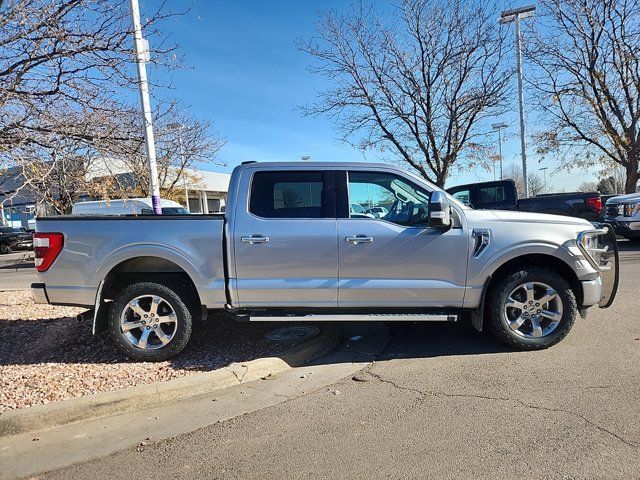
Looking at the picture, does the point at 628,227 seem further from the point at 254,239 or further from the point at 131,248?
the point at 131,248

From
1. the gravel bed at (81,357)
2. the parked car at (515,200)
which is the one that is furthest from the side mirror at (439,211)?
the parked car at (515,200)

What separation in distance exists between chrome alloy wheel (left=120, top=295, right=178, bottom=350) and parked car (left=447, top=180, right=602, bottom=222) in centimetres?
918

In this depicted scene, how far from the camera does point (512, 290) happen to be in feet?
15.4

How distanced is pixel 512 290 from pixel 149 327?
3668 mm

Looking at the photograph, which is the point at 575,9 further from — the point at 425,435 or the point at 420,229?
the point at 425,435

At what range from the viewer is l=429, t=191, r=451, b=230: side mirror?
4371mm

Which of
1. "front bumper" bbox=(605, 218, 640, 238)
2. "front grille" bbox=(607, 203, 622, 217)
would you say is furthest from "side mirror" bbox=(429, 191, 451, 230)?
"front grille" bbox=(607, 203, 622, 217)

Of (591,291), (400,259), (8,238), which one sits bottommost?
(591,291)

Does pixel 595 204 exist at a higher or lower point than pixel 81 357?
higher

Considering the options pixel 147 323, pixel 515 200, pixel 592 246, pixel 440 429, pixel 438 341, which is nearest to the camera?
pixel 440 429

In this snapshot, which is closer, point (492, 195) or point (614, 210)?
point (492, 195)

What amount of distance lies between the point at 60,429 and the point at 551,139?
22.3 m

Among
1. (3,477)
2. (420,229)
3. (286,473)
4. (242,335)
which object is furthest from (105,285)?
(420,229)

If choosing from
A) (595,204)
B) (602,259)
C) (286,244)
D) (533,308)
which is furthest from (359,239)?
(595,204)
